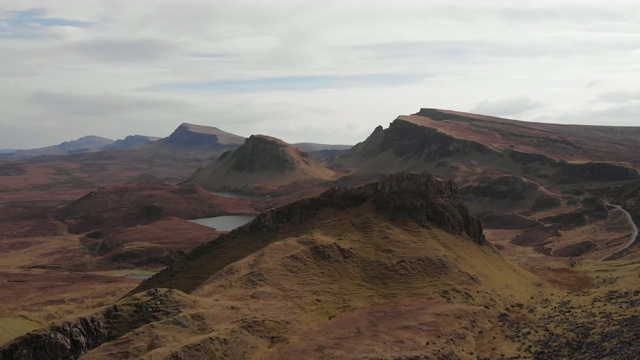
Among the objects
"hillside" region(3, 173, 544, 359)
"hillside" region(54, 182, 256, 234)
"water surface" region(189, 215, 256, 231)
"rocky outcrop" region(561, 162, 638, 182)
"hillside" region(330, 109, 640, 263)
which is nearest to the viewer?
"hillside" region(3, 173, 544, 359)

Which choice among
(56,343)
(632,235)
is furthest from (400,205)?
(632,235)

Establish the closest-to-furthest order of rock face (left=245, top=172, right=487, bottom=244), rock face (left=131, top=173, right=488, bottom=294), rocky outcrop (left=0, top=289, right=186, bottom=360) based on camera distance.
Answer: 1. rocky outcrop (left=0, top=289, right=186, bottom=360)
2. rock face (left=131, top=173, right=488, bottom=294)
3. rock face (left=245, top=172, right=487, bottom=244)

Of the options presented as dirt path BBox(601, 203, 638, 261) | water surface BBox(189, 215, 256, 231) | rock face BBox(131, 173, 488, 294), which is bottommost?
water surface BBox(189, 215, 256, 231)

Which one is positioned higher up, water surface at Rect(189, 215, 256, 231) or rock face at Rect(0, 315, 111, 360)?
rock face at Rect(0, 315, 111, 360)

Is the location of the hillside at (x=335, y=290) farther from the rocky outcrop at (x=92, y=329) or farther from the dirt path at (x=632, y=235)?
the dirt path at (x=632, y=235)

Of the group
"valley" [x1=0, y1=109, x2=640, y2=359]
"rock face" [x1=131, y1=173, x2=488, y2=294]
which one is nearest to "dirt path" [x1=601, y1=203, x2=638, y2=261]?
"valley" [x1=0, y1=109, x2=640, y2=359]

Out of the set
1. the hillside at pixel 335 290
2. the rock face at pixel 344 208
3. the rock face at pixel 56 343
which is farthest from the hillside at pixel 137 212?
the rock face at pixel 56 343

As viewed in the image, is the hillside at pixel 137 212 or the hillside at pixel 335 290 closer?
the hillside at pixel 335 290

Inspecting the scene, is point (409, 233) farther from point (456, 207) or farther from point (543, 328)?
point (543, 328)

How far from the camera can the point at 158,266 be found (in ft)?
382

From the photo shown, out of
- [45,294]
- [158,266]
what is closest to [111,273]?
[158,266]

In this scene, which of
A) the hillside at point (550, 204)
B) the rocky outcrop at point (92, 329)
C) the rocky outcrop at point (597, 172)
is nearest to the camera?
the rocky outcrop at point (92, 329)

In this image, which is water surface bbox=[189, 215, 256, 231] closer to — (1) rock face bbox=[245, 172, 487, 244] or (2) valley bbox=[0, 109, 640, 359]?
(2) valley bbox=[0, 109, 640, 359]

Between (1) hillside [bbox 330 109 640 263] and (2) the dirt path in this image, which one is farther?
(1) hillside [bbox 330 109 640 263]
